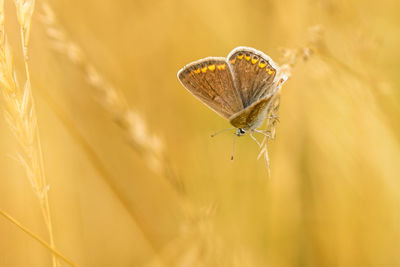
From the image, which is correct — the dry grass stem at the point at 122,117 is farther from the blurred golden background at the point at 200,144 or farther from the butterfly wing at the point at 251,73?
the butterfly wing at the point at 251,73

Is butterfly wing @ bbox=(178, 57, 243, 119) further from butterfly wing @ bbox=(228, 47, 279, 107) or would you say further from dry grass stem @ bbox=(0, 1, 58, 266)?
dry grass stem @ bbox=(0, 1, 58, 266)

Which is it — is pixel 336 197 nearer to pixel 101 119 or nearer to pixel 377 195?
pixel 377 195

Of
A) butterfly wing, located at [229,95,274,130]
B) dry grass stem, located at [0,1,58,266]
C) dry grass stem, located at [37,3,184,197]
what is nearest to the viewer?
dry grass stem, located at [0,1,58,266]

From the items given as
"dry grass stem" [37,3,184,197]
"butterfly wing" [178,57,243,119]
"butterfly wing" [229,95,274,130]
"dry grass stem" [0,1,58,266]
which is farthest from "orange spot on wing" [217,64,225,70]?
"dry grass stem" [0,1,58,266]

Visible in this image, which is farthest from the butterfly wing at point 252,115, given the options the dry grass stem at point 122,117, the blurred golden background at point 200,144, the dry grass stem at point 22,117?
the dry grass stem at point 22,117

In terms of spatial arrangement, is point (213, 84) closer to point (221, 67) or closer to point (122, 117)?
point (221, 67)

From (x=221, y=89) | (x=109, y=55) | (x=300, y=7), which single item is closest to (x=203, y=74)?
(x=221, y=89)

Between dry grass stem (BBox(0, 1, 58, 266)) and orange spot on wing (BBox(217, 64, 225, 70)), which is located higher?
orange spot on wing (BBox(217, 64, 225, 70))
